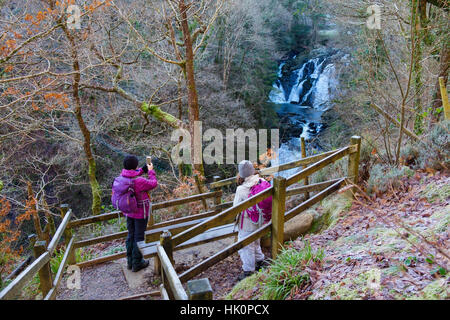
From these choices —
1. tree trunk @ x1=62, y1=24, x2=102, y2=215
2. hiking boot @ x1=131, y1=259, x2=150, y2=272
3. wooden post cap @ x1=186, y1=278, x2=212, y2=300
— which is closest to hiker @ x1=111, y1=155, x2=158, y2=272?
hiking boot @ x1=131, y1=259, x2=150, y2=272

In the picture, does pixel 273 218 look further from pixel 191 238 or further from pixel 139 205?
pixel 139 205

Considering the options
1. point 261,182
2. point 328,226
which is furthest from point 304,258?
point 328,226

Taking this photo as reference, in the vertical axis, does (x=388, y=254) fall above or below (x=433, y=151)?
Result: below

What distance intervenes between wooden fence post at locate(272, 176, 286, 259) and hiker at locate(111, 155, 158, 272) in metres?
1.99

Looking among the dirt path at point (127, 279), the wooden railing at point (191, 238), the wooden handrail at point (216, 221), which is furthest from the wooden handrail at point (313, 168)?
the dirt path at point (127, 279)

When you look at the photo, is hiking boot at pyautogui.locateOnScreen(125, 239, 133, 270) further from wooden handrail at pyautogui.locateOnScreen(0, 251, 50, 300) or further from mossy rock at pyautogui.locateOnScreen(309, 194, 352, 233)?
mossy rock at pyautogui.locateOnScreen(309, 194, 352, 233)

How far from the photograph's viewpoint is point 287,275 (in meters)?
3.38

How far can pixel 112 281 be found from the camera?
517 centimetres

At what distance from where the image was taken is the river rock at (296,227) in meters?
5.56

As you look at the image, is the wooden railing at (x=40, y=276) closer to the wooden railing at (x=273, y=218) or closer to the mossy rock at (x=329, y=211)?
the wooden railing at (x=273, y=218)

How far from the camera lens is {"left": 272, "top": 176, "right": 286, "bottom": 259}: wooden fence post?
13.4 feet

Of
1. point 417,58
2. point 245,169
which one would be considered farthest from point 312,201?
point 417,58

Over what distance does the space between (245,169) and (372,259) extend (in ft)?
6.65

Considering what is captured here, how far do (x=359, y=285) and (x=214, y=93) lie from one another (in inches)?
→ 642
